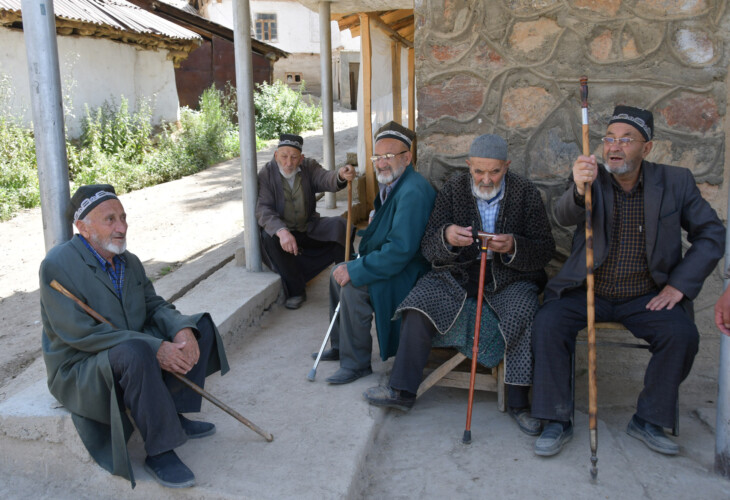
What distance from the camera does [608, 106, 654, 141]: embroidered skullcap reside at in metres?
3.11

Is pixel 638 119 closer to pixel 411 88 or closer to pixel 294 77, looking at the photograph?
pixel 411 88

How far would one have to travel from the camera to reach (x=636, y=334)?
3139 millimetres

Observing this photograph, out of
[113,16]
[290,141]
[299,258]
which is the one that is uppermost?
[113,16]

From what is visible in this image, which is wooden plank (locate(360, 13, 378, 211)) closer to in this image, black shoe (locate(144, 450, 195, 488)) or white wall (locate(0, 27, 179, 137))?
black shoe (locate(144, 450, 195, 488))

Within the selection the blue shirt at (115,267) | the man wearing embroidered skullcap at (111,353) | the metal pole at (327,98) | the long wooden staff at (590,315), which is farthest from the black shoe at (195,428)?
the metal pole at (327,98)

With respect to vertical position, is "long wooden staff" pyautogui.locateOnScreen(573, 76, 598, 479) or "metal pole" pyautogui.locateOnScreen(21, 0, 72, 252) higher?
"metal pole" pyautogui.locateOnScreen(21, 0, 72, 252)

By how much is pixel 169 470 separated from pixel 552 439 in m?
1.67

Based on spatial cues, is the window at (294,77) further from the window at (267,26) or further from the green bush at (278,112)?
the green bush at (278,112)

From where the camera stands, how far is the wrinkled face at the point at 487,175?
3.38 metres

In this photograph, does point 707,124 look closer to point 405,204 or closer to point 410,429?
point 405,204

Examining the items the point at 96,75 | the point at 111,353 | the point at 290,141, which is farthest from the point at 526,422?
the point at 96,75

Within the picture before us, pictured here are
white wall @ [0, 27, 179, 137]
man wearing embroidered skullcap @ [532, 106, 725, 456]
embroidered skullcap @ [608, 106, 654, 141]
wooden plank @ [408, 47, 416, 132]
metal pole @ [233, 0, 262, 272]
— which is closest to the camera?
man wearing embroidered skullcap @ [532, 106, 725, 456]

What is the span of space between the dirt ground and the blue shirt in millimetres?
1593

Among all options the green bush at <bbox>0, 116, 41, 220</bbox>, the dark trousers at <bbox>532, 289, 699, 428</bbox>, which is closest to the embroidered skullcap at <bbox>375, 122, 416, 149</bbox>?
the dark trousers at <bbox>532, 289, 699, 428</bbox>
